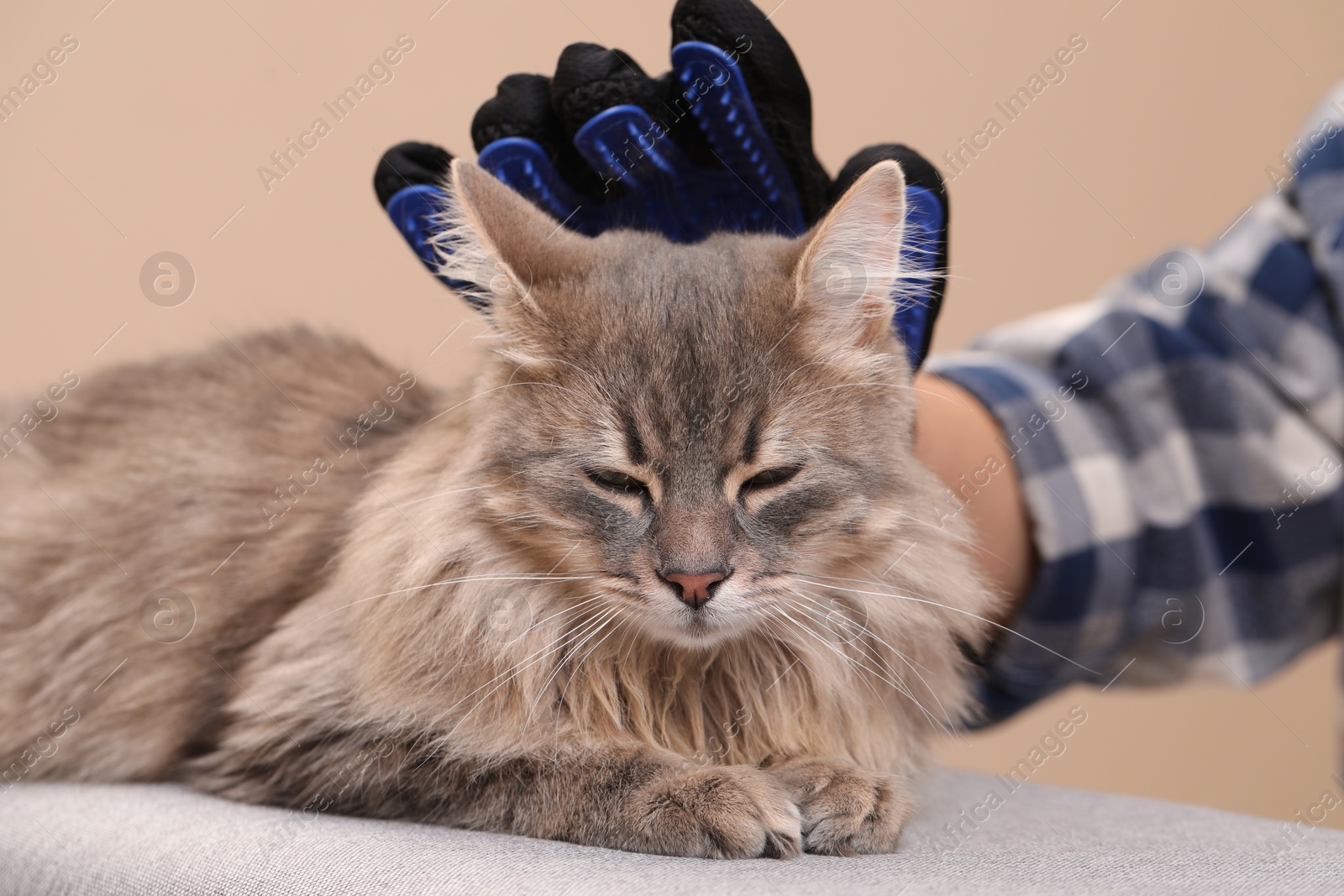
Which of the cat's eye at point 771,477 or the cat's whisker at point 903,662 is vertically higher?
the cat's eye at point 771,477

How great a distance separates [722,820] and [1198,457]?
1321 mm

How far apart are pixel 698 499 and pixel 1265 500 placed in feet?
4.19

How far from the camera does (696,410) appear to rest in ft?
3.81

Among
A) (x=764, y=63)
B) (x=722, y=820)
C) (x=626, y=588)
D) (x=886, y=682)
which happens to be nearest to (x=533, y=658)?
(x=626, y=588)

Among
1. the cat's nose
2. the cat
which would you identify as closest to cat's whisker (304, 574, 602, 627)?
the cat

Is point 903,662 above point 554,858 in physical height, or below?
below

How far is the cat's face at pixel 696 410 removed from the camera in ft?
3.75

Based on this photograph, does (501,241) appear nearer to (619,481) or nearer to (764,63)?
(619,481)

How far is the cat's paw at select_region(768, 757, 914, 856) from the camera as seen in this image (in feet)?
3.62

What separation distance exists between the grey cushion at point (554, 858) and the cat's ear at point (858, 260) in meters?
0.62

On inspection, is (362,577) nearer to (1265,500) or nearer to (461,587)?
(461,587)

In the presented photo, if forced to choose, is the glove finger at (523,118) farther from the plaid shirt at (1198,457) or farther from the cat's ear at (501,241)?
the plaid shirt at (1198,457)

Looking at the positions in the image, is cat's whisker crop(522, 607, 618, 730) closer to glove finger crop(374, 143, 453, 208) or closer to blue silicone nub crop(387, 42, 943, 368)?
blue silicone nub crop(387, 42, 943, 368)

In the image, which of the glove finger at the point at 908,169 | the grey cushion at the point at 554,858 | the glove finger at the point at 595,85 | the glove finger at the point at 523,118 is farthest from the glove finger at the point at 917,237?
Result: the grey cushion at the point at 554,858
